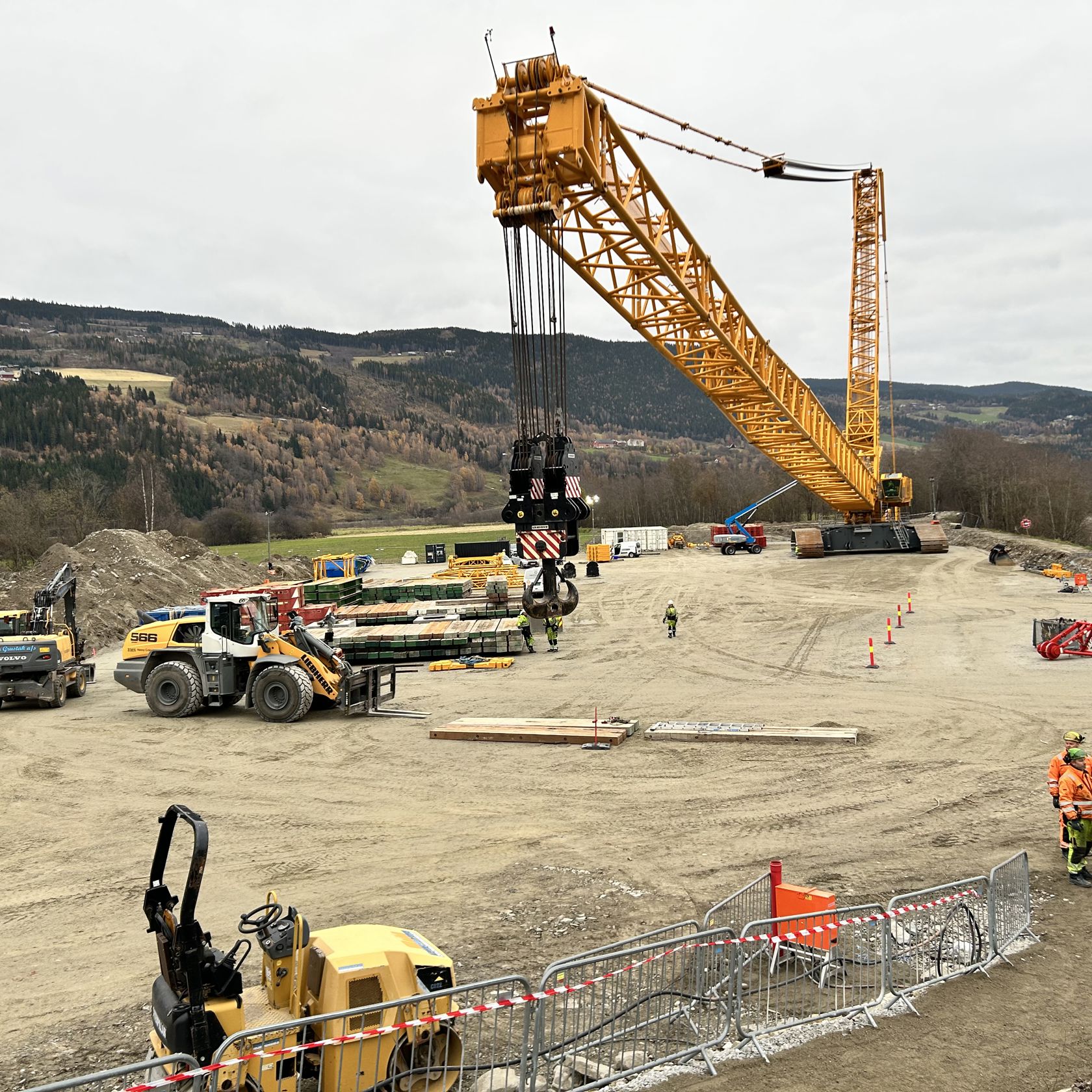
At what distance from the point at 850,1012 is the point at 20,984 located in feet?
21.3

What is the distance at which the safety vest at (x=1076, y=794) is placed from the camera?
8.43 m

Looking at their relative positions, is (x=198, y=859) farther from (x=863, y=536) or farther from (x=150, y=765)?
(x=863, y=536)

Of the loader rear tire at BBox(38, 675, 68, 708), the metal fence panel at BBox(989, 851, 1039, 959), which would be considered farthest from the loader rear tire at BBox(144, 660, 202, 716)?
the metal fence panel at BBox(989, 851, 1039, 959)

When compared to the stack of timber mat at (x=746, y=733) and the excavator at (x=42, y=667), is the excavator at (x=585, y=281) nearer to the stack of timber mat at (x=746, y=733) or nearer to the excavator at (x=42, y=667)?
the stack of timber mat at (x=746, y=733)

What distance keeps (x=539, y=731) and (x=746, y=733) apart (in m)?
3.40

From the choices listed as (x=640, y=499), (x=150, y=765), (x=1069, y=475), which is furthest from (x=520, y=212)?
(x=640, y=499)

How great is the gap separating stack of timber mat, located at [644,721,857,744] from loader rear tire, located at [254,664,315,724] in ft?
21.4

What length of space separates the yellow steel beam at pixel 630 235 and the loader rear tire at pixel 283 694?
969 cm

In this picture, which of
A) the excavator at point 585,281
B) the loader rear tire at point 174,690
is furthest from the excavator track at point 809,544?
the loader rear tire at point 174,690

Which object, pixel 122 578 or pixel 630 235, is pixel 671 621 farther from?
pixel 122 578

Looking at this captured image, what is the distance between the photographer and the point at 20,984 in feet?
23.5

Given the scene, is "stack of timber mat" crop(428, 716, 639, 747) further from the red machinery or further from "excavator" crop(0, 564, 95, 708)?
the red machinery

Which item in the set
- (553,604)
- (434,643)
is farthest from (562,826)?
(434,643)

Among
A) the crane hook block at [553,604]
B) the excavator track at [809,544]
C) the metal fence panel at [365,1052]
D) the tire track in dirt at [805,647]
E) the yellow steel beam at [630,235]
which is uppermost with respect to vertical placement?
the yellow steel beam at [630,235]
